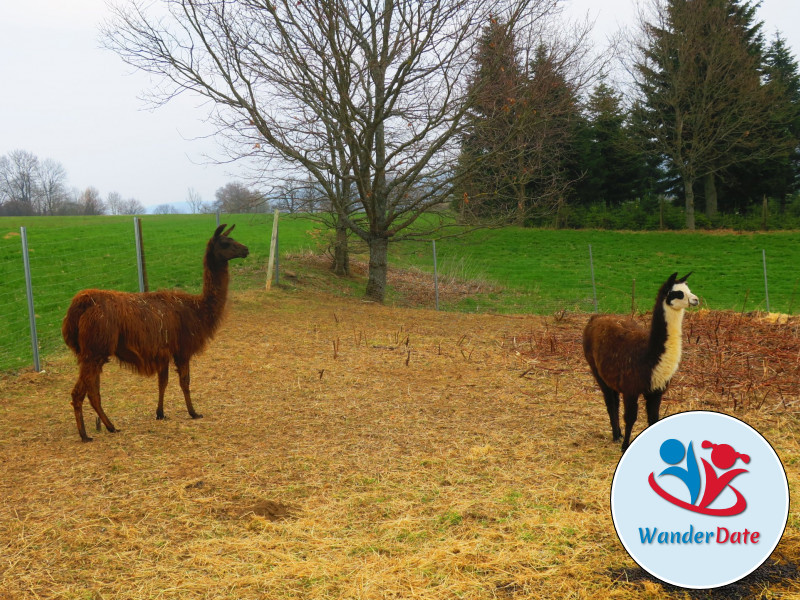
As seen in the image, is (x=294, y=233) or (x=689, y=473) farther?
(x=294, y=233)

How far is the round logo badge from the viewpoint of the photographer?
258 cm

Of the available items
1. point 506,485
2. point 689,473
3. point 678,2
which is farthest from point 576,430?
point 678,2

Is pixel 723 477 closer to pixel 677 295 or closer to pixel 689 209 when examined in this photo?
pixel 677 295

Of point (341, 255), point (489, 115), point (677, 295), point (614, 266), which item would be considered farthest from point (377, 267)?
point (614, 266)

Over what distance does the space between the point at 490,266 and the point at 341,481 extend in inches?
807

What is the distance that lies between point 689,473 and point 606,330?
257 cm

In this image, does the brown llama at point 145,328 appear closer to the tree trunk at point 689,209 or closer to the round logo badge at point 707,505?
the round logo badge at point 707,505

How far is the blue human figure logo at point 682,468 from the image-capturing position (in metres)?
2.62

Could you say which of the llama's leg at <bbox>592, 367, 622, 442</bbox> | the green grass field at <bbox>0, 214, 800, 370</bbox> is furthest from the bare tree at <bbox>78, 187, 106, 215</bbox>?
the llama's leg at <bbox>592, 367, 622, 442</bbox>

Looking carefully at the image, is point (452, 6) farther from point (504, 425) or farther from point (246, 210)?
point (504, 425)

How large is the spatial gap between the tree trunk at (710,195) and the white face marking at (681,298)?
31.2 meters

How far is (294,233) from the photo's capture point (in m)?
27.1

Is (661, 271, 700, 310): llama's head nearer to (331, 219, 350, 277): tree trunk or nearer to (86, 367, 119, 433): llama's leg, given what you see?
(86, 367, 119, 433): llama's leg

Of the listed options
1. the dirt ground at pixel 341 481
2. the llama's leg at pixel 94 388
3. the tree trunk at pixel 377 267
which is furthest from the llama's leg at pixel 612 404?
the tree trunk at pixel 377 267
